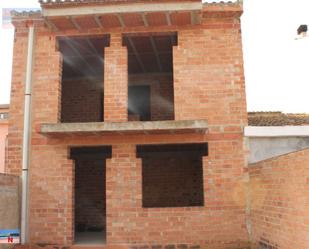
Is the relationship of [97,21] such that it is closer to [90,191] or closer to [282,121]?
[282,121]

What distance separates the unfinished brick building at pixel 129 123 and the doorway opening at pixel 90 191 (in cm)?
279

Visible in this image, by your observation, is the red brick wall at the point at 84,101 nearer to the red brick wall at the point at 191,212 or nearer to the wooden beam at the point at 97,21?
the wooden beam at the point at 97,21

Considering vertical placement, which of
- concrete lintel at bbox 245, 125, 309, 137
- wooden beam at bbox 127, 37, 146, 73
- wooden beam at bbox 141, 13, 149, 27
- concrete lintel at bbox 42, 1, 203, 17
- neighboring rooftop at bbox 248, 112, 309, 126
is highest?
concrete lintel at bbox 42, 1, 203, 17

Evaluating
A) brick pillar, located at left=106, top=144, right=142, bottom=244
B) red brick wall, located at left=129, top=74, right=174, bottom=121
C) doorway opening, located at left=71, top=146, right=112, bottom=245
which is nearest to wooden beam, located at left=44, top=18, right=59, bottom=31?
brick pillar, located at left=106, top=144, right=142, bottom=244

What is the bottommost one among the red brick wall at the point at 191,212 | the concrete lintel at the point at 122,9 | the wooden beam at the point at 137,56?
the red brick wall at the point at 191,212

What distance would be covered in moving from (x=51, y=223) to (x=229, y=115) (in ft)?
16.0

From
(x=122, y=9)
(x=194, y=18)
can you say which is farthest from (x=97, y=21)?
(x=194, y=18)

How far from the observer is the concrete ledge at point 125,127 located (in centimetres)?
898

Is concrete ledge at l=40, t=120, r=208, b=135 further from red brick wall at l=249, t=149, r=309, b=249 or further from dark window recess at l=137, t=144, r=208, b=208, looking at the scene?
dark window recess at l=137, t=144, r=208, b=208

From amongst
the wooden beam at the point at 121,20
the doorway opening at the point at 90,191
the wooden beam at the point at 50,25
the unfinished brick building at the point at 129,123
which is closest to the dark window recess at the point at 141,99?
the doorway opening at the point at 90,191

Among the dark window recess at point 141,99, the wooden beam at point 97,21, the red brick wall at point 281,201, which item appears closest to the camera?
the red brick wall at point 281,201

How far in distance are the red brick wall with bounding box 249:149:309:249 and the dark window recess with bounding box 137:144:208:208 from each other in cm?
399

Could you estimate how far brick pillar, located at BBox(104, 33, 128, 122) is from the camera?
979 centimetres

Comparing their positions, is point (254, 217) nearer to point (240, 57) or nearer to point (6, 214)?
point (240, 57)
